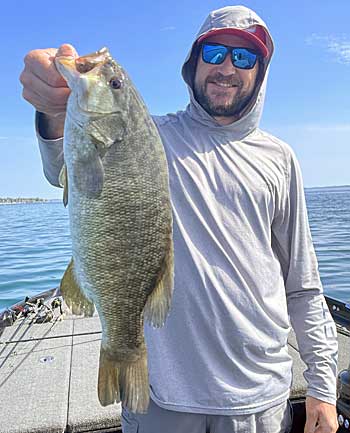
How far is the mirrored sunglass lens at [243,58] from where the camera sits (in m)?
2.14

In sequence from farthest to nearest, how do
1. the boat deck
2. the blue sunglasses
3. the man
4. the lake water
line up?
the lake water
the boat deck
the blue sunglasses
the man

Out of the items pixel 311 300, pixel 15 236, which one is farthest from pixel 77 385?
pixel 15 236

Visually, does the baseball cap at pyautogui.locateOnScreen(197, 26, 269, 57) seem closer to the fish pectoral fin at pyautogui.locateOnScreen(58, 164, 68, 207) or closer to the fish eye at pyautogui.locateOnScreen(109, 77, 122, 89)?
the fish eye at pyautogui.locateOnScreen(109, 77, 122, 89)

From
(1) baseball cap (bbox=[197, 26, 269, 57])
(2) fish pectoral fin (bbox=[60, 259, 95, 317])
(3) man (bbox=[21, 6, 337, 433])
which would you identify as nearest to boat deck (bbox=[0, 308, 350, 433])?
(3) man (bbox=[21, 6, 337, 433])

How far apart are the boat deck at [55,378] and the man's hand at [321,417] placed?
2.95 ft

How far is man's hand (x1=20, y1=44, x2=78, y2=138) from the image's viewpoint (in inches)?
57.7

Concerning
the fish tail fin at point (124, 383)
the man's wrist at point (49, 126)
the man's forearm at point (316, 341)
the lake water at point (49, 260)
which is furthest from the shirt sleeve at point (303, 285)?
the lake water at point (49, 260)

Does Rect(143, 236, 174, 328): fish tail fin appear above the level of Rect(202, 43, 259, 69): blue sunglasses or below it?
below

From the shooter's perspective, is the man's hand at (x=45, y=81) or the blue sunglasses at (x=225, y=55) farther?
the blue sunglasses at (x=225, y=55)

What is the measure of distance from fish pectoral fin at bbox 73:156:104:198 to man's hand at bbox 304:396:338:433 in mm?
1417

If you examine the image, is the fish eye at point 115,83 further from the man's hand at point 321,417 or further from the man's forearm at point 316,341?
the man's hand at point 321,417

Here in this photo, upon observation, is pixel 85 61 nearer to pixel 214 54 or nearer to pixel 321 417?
pixel 214 54

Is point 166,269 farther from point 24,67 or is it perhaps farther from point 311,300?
point 311,300

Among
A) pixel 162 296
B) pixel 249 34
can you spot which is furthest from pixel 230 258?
pixel 249 34
